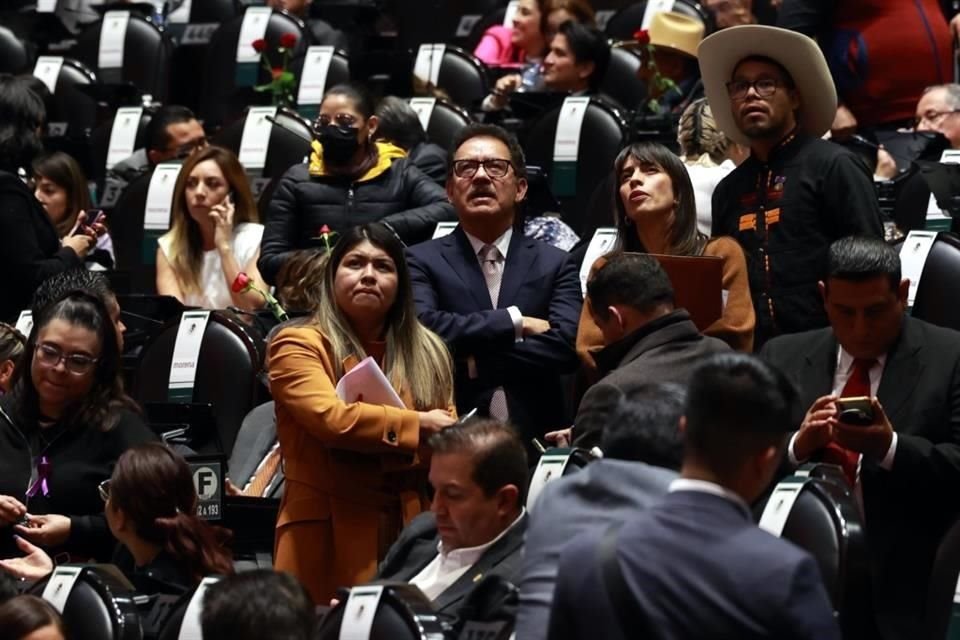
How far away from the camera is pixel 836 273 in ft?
15.7

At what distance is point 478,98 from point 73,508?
4152mm

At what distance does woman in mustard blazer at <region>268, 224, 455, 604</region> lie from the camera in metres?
5.06

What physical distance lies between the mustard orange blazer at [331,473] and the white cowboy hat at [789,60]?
53.2 inches

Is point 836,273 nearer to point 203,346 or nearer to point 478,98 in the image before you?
point 203,346

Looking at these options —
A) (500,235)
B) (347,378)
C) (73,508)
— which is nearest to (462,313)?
(500,235)

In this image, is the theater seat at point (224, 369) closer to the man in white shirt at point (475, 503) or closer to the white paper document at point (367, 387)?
the white paper document at point (367, 387)

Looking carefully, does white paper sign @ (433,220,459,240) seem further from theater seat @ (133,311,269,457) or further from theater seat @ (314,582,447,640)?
theater seat @ (314,582,447,640)

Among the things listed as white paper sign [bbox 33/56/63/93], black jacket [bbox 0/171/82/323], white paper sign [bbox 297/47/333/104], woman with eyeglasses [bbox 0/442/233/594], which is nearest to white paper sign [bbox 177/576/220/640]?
woman with eyeglasses [bbox 0/442/233/594]

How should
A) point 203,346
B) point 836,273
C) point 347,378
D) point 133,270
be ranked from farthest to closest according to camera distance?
point 133,270 < point 203,346 < point 347,378 < point 836,273

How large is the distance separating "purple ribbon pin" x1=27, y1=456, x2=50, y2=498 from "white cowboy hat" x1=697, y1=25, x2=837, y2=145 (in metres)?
2.04

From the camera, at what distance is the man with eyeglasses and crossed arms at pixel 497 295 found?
220 inches

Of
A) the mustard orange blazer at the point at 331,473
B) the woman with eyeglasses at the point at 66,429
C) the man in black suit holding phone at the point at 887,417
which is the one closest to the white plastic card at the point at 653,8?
the woman with eyeglasses at the point at 66,429

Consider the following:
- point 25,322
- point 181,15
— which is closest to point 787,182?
point 25,322

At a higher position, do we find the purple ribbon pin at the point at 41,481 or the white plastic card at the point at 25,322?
the purple ribbon pin at the point at 41,481
